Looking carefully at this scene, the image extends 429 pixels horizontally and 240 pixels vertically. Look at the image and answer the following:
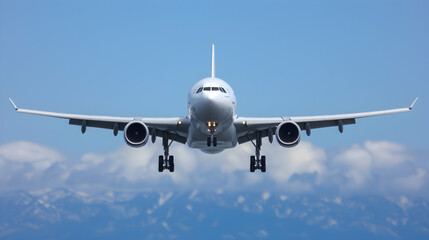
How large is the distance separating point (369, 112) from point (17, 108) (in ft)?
70.2

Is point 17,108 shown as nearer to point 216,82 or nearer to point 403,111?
point 216,82

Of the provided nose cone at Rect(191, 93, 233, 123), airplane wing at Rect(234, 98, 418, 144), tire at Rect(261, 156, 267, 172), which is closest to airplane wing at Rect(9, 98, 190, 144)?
airplane wing at Rect(234, 98, 418, 144)

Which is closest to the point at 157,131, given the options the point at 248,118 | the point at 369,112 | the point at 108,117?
the point at 108,117

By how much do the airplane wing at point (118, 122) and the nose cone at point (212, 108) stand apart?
13.3 feet

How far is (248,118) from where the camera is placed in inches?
1625

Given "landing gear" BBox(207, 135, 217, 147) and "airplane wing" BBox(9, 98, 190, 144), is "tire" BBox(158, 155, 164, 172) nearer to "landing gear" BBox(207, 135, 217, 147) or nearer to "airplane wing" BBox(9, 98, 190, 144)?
"airplane wing" BBox(9, 98, 190, 144)

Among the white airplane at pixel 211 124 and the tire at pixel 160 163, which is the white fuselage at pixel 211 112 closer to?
the white airplane at pixel 211 124

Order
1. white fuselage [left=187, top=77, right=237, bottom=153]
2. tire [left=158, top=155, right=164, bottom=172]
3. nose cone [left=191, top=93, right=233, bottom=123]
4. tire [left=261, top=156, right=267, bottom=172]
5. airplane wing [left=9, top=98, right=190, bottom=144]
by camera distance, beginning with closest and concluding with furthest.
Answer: nose cone [left=191, top=93, right=233, bottom=123] < white fuselage [left=187, top=77, right=237, bottom=153] < airplane wing [left=9, top=98, right=190, bottom=144] < tire [left=158, top=155, right=164, bottom=172] < tire [left=261, top=156, right=267, bottom=172]

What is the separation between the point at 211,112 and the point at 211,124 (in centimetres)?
143

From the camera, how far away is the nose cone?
1421 inches

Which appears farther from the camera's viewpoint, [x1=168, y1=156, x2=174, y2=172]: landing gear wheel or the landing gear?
[x1=168, y1=156, x2=174, y2=172]: landing gear wheel

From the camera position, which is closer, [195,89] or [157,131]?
[195,89]

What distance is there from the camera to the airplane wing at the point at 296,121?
135 feet

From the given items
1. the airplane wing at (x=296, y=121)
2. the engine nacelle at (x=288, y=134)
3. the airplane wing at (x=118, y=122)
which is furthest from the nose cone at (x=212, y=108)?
the airplane wing at (x=118, y=122)
